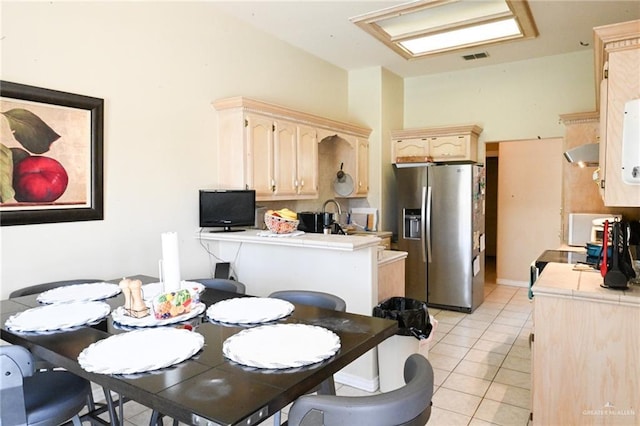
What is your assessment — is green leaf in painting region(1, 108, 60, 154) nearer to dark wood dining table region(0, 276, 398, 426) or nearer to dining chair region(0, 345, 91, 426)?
dark wood dining table region(0, 276, 398, 426)

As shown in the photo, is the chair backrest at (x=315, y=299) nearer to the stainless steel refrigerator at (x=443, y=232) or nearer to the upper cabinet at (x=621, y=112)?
the upper cabinet at (x=621, y=112)

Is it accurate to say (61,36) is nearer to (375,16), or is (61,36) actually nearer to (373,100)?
→ (375,16)

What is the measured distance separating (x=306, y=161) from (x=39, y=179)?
229cm

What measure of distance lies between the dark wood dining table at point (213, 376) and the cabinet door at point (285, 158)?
2.22 meters

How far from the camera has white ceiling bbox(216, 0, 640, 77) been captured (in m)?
3.61

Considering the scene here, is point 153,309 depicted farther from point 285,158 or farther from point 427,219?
point 427,219

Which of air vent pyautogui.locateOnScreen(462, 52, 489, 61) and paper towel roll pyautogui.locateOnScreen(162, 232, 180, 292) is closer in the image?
paper towel roll pyautogui.locateOnScreen(162, 232, 180, 292)

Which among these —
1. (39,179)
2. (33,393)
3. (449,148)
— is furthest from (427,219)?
(33,393)

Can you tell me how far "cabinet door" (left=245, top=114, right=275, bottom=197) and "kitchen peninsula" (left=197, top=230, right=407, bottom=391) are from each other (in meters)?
0.47

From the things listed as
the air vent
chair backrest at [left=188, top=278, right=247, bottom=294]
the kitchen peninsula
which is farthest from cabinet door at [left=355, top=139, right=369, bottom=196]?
chair backrest at [left=188, top=278, right=247, bottom=294]

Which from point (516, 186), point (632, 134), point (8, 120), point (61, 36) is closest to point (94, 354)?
point (8, 120)

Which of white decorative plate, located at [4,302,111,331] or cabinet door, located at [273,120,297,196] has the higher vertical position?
cabinet door, located at [273,120,297,196]

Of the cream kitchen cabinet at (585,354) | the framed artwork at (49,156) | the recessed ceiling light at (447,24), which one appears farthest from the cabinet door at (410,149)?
the framed artwork at (49,156)

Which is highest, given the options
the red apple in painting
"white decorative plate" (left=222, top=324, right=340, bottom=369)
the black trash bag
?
the red apple in painting
